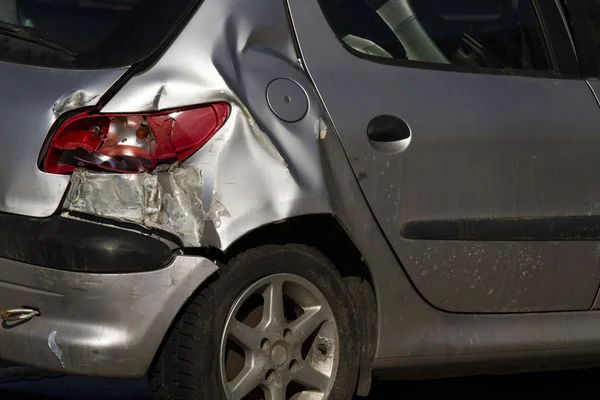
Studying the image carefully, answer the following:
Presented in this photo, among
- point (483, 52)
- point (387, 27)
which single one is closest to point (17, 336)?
point (387, 27)

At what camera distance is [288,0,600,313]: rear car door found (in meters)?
3.96

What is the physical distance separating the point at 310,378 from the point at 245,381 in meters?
0.25

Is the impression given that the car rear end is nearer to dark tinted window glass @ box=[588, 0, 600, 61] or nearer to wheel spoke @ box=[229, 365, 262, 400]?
wheel spoke @ box=[229, 365, 262, 400]

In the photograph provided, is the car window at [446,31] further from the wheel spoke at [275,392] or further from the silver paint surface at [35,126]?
the wheel spoke at [275,392]

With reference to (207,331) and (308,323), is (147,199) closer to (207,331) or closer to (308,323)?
(207,331)

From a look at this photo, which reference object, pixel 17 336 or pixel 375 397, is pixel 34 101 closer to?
pixel 17 336

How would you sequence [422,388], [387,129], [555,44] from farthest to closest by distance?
1. [422,388]
2. [555,44]
3. [387,129]

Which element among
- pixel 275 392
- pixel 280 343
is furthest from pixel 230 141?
pixel 275 392

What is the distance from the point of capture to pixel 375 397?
5500mm

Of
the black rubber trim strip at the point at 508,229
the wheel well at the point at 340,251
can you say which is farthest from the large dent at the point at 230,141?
the black rubber trim strip at the point at 508,229

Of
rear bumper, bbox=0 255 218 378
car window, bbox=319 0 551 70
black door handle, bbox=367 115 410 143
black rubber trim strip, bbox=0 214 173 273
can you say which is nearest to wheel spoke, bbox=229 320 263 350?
rear bumper, bbox=0 255 218 378

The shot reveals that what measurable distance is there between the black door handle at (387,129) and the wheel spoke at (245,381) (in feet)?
2.70

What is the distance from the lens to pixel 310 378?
153 inches

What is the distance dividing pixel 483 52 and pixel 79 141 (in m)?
1.65
